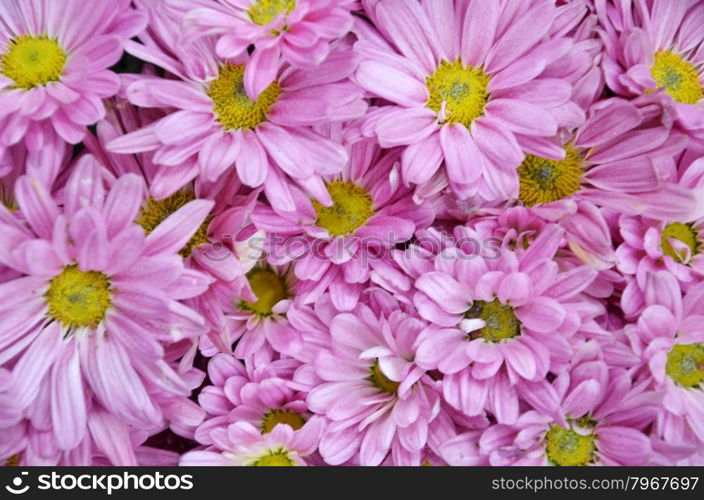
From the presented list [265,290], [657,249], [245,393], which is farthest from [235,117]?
[657,249]

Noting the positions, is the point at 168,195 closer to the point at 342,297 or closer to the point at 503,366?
the point at 342,297

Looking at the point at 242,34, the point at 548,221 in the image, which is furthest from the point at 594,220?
the point at 242,34

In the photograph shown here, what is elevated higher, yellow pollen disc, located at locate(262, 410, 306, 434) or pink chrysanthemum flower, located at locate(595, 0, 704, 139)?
pink chrysanthemum flower, located at locate(595, 0, 704, 139)

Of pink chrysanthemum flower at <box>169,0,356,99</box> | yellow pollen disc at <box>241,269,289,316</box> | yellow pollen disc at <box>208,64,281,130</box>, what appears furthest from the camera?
yellow pollen disc at <box>241,269,289,316</box>

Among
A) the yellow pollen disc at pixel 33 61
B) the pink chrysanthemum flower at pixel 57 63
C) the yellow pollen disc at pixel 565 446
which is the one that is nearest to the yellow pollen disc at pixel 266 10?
the pink chrysanthemum flower at pixel 57 63

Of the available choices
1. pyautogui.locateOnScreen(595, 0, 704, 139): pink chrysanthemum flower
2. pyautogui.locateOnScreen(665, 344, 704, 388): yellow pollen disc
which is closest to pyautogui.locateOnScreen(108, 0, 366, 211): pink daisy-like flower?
pyautogui.locateOnScreen(595, 0, 704, 139): pink chrysanthemum flower

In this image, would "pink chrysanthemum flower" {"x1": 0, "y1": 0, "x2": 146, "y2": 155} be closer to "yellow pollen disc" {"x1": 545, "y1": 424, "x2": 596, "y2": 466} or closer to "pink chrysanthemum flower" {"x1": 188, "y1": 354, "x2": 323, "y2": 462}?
"pink chrysanthemum flower" {"x1": 188, "y1": 354, "x2": 323, "y2": 462}

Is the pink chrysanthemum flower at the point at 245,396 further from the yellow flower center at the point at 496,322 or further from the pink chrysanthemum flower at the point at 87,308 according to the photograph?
the yellow flower center at the point at 496,322
